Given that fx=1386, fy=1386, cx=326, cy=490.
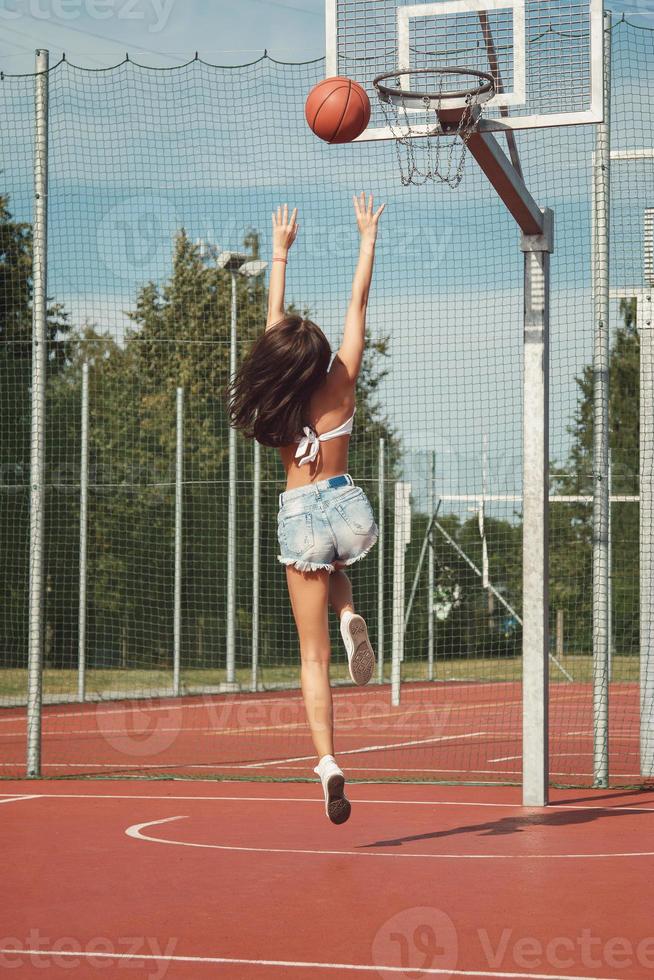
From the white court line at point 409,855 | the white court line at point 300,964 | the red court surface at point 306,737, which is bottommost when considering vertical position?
the red court surface at point 306,737

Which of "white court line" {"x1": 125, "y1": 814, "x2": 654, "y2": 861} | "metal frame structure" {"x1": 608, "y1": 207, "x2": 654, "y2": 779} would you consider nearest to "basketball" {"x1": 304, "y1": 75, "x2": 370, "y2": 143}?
"white court line" {"x1": 125, "y1": 814, "x2": 654, "y2": 861}

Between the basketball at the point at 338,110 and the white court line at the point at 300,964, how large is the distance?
3625 mm

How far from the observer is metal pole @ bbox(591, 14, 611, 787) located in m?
8.81

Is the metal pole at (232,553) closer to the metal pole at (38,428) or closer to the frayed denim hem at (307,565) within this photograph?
the metal pole at (38,428)

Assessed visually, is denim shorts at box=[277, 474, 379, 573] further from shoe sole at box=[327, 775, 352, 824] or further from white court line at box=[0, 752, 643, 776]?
white court line at box=[0, 752, 643, 776]

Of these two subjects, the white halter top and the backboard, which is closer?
the white halter top

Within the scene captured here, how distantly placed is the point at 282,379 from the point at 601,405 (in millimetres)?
4058

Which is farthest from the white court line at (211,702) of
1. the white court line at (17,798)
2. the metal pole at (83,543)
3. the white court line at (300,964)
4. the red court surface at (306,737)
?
the white court line at (300,964)

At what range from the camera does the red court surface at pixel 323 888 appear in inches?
157

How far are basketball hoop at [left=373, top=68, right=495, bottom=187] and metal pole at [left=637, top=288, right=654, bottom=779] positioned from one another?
274cm

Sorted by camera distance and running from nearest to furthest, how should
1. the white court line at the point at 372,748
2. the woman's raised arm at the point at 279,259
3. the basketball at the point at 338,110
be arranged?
the woman's raised arm at the point at 279,259 < the basketball at the point at 338,110 < the white court line at the point at 372,748

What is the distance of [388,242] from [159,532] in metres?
8.52

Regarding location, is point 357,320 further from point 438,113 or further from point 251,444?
point 251,444

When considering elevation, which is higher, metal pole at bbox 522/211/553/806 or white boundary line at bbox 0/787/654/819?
metal pole at bbox 522/211/553/806
